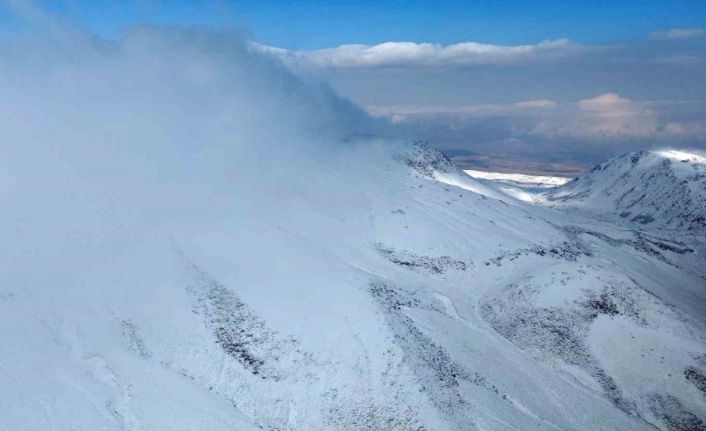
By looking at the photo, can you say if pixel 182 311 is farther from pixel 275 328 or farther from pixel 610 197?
pixel 610 197

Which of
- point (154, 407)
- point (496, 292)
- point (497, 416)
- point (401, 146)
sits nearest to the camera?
point (154, 407)

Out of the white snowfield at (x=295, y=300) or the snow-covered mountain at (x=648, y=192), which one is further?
the snow-covered mountain at (x=648, y=192)

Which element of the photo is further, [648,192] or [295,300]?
[648,192]

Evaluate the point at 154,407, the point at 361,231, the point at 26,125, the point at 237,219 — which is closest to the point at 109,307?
the point at 154,407
